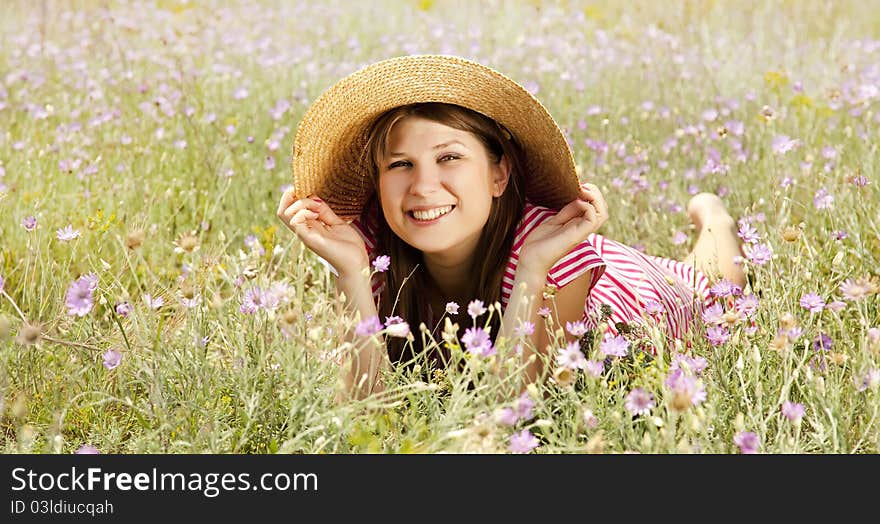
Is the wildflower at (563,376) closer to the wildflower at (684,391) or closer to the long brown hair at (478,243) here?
the wildflower at (684,391)

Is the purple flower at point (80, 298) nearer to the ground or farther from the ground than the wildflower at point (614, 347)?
farther from the ground

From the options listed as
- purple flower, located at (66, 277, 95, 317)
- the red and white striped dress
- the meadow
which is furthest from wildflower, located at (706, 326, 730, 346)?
purple flower, located at (66, 277, 95, 317)

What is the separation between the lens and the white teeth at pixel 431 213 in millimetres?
2682

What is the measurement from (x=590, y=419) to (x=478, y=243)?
3.37ft

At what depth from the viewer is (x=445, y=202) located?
268 cm

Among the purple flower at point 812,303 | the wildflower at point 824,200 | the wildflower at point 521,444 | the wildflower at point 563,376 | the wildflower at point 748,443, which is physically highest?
the wildflower at point 824,200

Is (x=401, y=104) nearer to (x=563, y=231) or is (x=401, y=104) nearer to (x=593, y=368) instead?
(x=563, y=231)

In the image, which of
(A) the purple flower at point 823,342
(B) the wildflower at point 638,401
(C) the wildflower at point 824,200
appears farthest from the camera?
(C) the wildflower at point 824,200

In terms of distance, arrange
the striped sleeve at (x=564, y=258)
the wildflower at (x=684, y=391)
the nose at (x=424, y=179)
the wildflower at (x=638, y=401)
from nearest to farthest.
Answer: the wildflower at (x=684, y=391) < the wildflower at (x=638, y=401) < the nose at (x=424, y=179) < the striped sleeve at (x=564, y=258)

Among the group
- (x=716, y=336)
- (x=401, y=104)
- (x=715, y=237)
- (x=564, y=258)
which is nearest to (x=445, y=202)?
(x=401, y=104)

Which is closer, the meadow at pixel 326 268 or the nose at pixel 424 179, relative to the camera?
the meadow at pixel 326 268

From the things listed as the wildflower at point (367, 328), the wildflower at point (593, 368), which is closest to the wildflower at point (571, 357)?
the wildflower at point (593, 368)

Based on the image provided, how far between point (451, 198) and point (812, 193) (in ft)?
5.41
